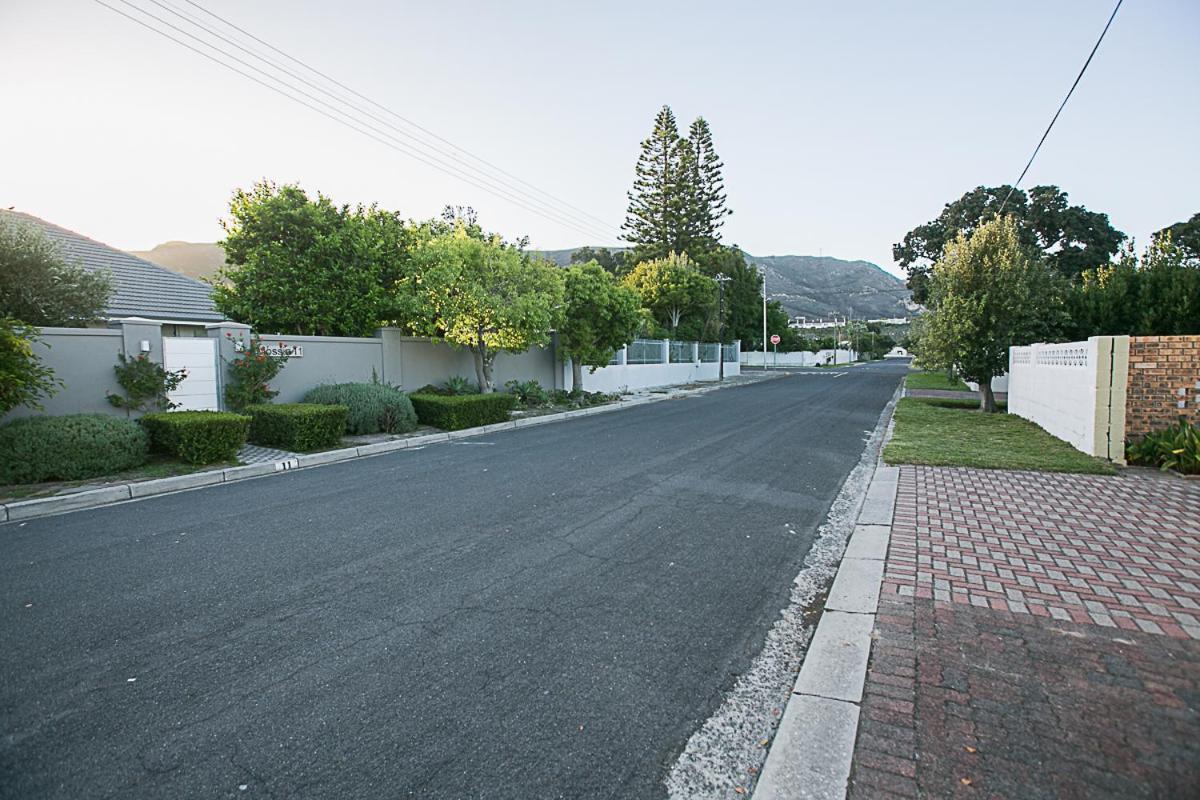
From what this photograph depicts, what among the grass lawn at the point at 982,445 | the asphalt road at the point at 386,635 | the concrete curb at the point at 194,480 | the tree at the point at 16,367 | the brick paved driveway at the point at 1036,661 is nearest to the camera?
the brick paved driveway at the point at 1036,661

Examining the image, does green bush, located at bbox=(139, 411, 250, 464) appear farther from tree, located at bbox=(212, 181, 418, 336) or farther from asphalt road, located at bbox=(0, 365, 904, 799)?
tree, located at bbox=(212, 181, 418, 336)

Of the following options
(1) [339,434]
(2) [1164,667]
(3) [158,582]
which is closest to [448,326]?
(1) [339,434]

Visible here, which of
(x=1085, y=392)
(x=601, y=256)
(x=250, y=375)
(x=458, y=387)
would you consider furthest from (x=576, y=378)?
(x=601, y=256)

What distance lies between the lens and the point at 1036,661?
9.95 feet

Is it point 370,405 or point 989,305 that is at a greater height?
point 989,305

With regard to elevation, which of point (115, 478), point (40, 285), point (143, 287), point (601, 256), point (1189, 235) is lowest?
point (115, 478)

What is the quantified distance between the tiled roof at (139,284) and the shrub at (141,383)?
642cm

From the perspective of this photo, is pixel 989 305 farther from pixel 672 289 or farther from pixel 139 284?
pixel 139 284

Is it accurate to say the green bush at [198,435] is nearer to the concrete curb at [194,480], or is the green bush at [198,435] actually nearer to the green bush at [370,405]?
the concrete curb at [194,480]

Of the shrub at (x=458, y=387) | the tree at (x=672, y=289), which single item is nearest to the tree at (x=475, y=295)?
the shrub at (x=458, y=387)

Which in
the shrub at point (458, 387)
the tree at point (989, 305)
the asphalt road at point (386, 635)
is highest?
the tree at point (989, 305)

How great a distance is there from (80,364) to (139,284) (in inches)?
397

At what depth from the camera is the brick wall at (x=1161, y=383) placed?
827cm

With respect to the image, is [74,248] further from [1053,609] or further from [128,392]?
[1053,609]
